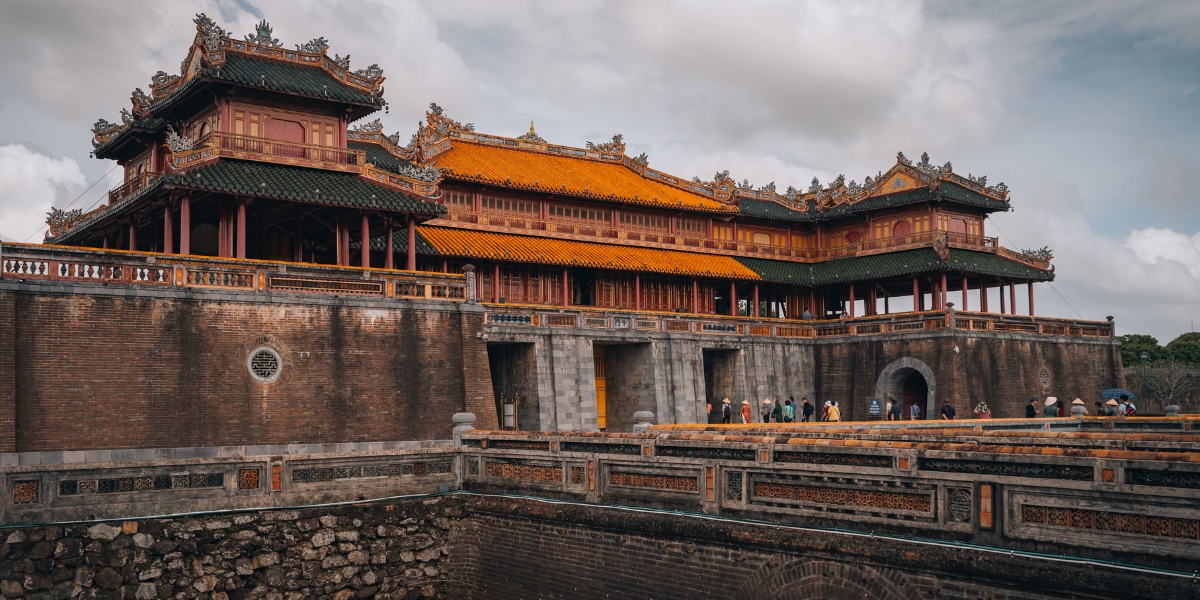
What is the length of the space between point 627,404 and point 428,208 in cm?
1250

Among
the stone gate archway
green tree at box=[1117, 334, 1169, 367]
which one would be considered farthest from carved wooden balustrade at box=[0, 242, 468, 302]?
green tree at box=[1117, 334, 1169, 367]

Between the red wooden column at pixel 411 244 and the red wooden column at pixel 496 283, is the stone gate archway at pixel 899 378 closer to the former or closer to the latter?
the red wooden column at pixel 496 283

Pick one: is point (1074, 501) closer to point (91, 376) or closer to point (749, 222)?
point (91, 376)

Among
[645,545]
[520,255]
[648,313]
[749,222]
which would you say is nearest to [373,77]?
[520,255]

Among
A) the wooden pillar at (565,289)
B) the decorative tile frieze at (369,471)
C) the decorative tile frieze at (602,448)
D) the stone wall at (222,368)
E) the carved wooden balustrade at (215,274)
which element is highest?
the wooden pillar at (565,289)

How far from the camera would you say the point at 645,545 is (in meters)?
15.8

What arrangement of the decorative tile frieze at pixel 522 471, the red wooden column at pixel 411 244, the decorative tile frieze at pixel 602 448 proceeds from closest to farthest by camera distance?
1. the decorative tile frieze at pixel 602 448
2. the decorative tile frieze at pixel 522 471
3. the red wooden column at pixel 411 244

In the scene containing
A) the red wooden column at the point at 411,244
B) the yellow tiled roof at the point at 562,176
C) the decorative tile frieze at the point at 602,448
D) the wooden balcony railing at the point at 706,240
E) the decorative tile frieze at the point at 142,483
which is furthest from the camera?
the yellow tiled roof at the point at 562,176

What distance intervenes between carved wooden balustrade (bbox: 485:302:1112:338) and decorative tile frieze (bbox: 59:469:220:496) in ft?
47.7

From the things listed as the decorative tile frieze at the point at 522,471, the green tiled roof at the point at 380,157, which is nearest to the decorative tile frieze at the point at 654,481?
the decorative tile frieze at the point at 522,471

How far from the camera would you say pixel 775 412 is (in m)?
37.2

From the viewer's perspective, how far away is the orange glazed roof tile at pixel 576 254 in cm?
3791

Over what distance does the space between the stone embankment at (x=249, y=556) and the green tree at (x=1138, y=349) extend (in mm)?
58046

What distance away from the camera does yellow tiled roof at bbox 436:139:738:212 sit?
40.8 meters
